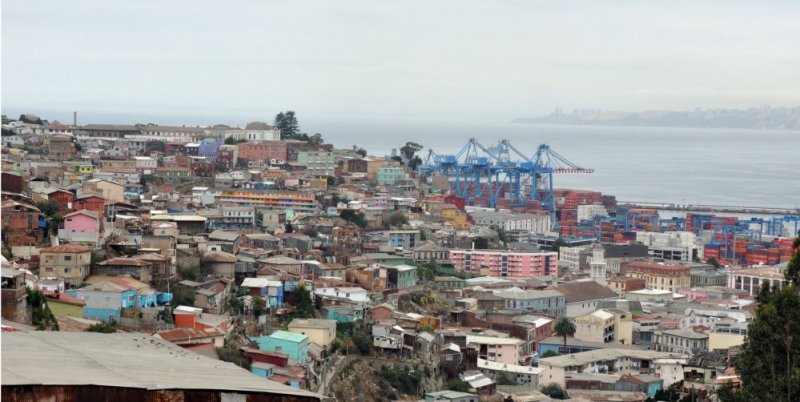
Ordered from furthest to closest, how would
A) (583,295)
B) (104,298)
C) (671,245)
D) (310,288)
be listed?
(671,245) → (583,295) → (310,288) → (104,298)

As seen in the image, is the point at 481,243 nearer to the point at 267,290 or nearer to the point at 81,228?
the point at 267,290

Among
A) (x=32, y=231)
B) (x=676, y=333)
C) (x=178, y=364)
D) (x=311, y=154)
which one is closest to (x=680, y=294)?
(x=676, y=333)

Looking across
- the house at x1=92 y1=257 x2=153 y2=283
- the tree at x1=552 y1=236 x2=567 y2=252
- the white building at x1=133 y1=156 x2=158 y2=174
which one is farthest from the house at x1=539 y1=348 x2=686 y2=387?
the tree at x1=552 y1=236 x2=567 y2=252

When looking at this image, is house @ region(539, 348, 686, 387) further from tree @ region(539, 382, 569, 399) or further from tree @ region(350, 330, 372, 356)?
tree @ region(350, 330, 372, 356)

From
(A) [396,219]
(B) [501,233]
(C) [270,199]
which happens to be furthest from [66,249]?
(B) [501,233]

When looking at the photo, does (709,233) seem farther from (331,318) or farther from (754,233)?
(331,318)

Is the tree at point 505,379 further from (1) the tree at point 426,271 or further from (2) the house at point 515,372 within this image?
(1) the tree at point 426,271
